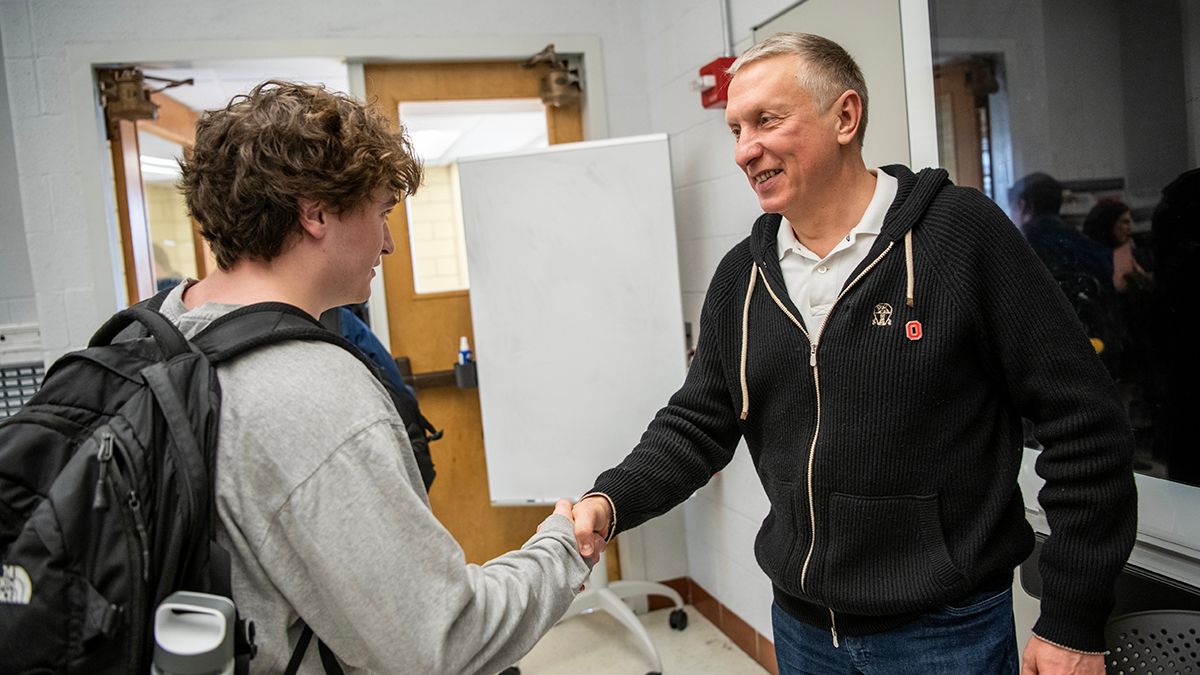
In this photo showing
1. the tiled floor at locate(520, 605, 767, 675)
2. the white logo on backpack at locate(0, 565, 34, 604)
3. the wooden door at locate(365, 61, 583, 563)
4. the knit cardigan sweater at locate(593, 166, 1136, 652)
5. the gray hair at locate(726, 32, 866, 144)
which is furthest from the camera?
the wooden door at locate(365, 61, 583, 563)

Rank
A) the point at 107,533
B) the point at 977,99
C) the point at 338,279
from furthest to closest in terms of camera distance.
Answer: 1. the point at 977,99
2. the point at 338,279
3. the point at 107,533

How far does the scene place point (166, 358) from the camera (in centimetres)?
86

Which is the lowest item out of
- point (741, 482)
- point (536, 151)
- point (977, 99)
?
point (741, 482)

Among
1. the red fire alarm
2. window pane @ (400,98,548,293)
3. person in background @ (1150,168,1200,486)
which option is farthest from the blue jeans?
window pane @ (400,98,548,293)

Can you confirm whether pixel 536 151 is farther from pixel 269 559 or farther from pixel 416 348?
pixel 269 559

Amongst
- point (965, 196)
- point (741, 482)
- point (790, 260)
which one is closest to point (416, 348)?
point (741, 482)

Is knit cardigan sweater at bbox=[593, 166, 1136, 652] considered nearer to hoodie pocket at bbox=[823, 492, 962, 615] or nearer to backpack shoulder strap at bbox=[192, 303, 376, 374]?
hoodie pocket at bbox=[823, 492, 962, 615]

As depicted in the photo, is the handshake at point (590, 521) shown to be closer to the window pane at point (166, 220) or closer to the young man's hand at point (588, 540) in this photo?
the young man's hand at point (588, 540)

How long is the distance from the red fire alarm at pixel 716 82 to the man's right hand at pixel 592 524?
63.1 inches

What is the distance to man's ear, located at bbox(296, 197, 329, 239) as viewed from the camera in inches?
38.0

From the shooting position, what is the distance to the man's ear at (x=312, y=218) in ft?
3.17

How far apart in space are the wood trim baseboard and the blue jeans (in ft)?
4.49

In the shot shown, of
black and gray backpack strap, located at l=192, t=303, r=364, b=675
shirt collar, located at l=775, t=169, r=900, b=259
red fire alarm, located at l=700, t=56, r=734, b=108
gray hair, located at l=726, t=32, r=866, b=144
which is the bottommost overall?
black and gray backpack strap, located at l=192, t=303, r=364, b=675

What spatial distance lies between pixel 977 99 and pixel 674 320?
4.62 feet
